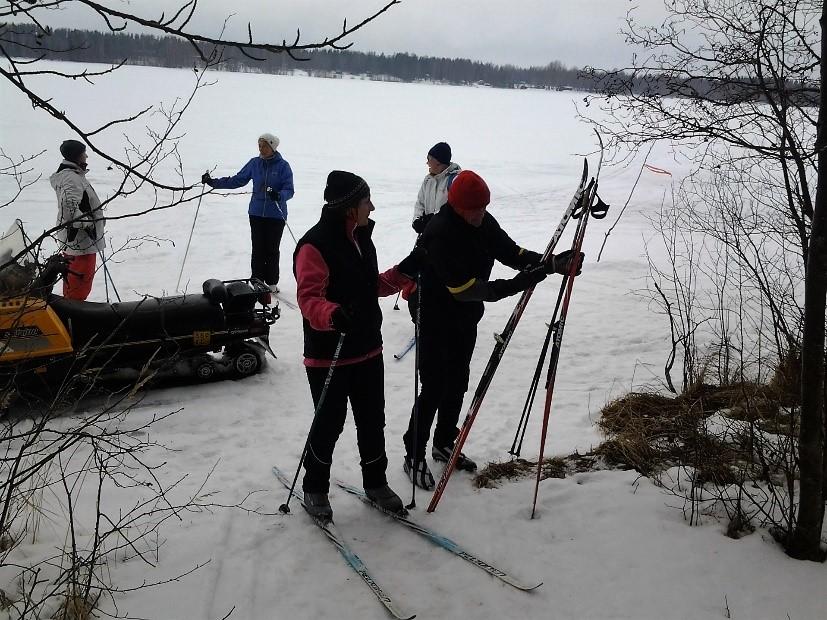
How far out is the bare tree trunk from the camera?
2461mm

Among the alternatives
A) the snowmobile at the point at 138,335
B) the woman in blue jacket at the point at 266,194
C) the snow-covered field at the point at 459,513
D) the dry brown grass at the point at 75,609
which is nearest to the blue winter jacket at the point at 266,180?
the woman in blue jacket at the point at 266,194

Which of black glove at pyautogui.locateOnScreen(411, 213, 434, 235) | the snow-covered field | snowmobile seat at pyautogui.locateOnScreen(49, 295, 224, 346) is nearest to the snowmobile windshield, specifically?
snowmobile seat at pyautogui.locateOnScreen(49, 295, 224, 346)

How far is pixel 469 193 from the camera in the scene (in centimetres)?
340

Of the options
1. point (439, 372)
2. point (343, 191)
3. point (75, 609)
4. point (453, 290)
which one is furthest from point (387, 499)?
point (343, 191)

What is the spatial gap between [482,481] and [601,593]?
1115 mm

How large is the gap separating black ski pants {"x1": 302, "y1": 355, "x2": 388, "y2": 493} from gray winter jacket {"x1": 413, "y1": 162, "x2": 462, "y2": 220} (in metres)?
3.01

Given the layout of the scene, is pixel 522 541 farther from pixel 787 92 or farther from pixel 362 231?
pixel 787 92

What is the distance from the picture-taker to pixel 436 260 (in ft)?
11.4

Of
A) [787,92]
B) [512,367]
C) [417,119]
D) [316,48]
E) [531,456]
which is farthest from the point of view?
[417,119]

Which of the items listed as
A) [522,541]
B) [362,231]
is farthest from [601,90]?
[522,541]

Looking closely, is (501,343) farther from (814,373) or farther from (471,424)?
(814,373)

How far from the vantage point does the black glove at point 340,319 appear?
2.91 metres

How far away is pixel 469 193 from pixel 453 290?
1.77ft

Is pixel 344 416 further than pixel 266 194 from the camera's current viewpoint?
No
